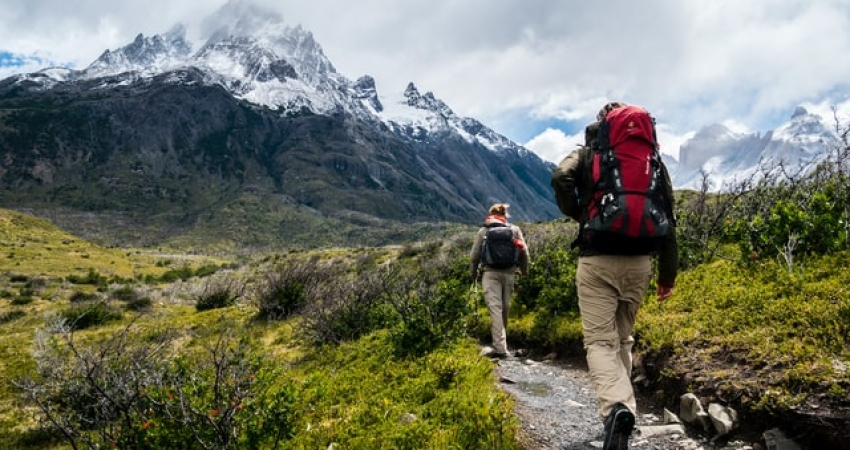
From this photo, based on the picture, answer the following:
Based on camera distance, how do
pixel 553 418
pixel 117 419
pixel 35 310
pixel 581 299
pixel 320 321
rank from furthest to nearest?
pixel 35 310
pixel 320 321
pixel 553 418
pixel 117 419
pixel 581 299

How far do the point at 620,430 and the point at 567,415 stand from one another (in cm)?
187

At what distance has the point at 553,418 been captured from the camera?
5406 millimetres

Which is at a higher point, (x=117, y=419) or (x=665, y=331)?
(x=665, y=331)

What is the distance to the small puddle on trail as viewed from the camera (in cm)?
636

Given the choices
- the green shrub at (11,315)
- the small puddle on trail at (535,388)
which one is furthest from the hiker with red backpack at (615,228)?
the green shrub at (11,315)

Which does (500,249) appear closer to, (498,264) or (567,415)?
(498,264)

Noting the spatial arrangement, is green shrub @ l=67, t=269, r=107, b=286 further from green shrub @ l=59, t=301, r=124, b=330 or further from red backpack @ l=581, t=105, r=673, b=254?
red backpack @ l=581, t=105, r=673, b=254

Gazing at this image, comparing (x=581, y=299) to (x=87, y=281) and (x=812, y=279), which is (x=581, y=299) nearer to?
(x=812, y=279)

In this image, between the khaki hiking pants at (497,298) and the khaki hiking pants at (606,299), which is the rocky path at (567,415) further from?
the khaki hiking pants at (606,299)

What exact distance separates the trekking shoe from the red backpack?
1260 millimetres

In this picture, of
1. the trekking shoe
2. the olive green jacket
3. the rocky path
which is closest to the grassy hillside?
the rocky path

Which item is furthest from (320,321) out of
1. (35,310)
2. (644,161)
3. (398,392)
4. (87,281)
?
(87,281)

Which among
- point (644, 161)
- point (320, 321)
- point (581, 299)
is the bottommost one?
point (320, 321)

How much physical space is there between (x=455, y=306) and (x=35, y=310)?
68.7 feet
